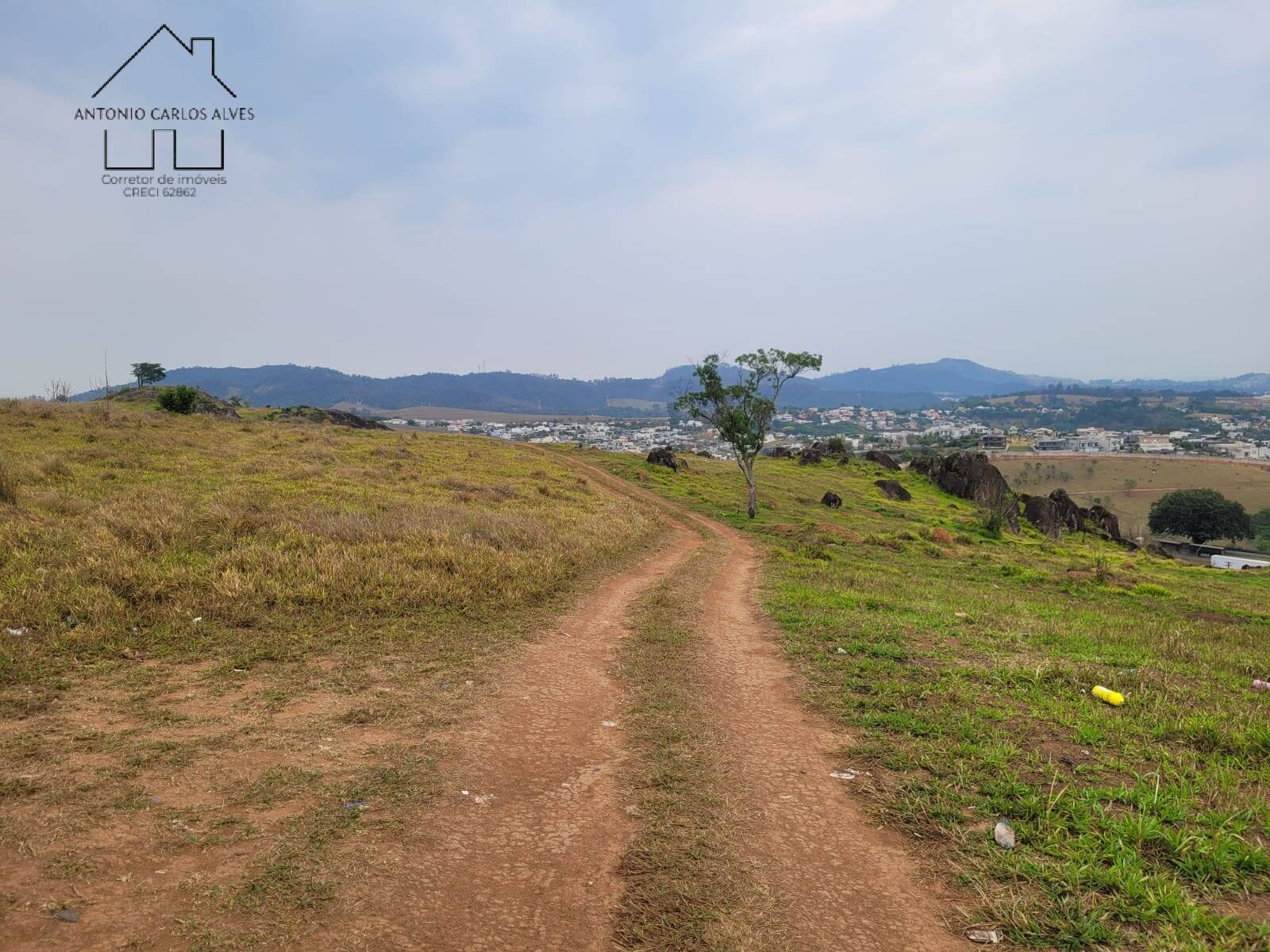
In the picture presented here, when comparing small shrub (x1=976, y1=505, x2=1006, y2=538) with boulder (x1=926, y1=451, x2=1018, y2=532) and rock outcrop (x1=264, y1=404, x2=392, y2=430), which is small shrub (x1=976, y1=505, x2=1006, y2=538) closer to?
boulder (x1=926, y1=451, x2=1018, y2=532)

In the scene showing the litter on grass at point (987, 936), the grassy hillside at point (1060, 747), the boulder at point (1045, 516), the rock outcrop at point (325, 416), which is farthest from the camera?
the rock outcrop at point (325, 416)

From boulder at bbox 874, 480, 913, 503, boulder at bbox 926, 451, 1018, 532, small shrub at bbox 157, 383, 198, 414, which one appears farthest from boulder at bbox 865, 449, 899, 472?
small shrub at bbox 157, 383, 198, 414

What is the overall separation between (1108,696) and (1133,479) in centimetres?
14717

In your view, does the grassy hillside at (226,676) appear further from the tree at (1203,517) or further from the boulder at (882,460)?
the tree at (1203,517)

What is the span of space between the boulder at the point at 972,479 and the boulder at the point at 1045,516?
160cm

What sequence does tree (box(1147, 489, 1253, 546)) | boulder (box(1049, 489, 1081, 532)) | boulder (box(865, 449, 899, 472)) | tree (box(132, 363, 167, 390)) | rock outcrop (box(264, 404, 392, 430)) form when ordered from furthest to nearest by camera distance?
1. tree (box(132, 363, 167, 390))
2. boulder (box(865, 449, 899, 472))
3. tree (box(1147, 489, 1253, 546))
4. rock outcrop (box(264, 404, 392, 430))
5. boulder (box(1049, 489, 1081, 532))

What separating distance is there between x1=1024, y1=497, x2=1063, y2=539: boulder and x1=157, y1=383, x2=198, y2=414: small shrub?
7610cm

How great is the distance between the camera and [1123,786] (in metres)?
5.95

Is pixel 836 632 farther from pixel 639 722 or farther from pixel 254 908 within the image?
pixel 254 908

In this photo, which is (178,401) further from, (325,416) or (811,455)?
(811,455)

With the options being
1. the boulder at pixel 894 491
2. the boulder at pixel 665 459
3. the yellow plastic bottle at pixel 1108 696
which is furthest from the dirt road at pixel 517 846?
the boulder at pixel 894 491

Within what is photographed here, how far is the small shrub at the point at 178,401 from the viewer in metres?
54.8

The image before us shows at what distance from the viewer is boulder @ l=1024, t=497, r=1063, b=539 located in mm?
60094

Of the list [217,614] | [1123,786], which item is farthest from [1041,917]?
[217,614]
